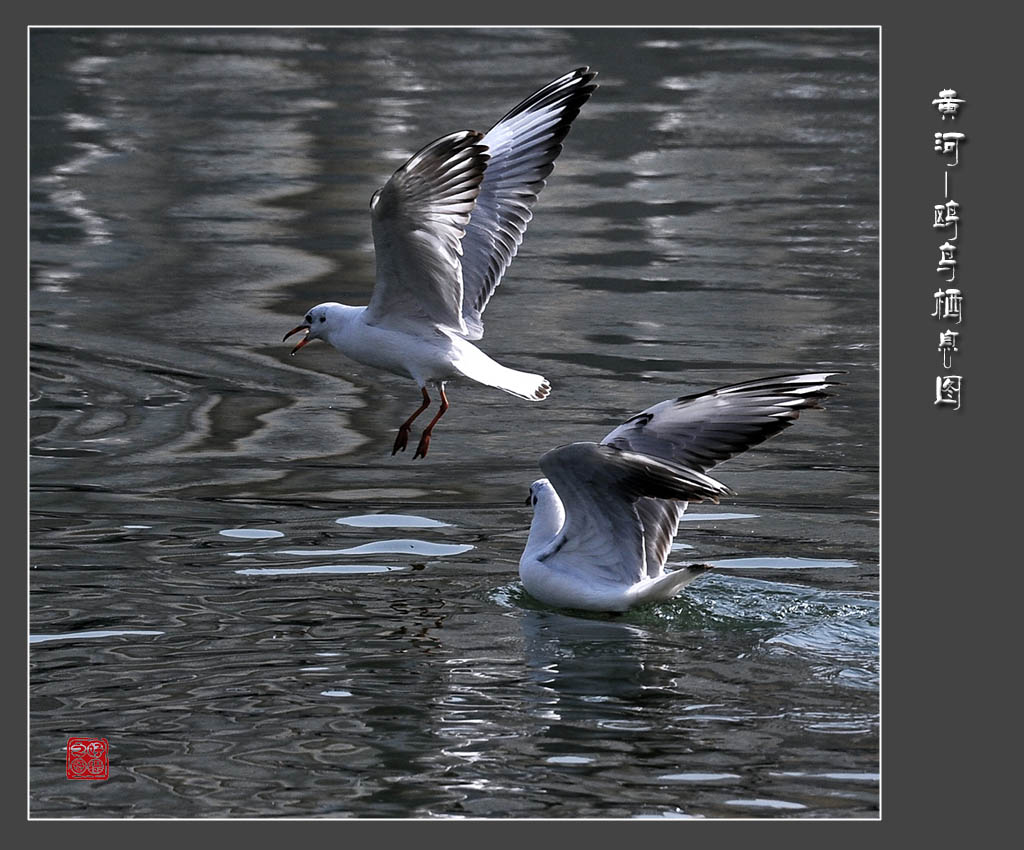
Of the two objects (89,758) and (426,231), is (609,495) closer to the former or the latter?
(426,231)

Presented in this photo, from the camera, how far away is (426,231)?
7.62 m

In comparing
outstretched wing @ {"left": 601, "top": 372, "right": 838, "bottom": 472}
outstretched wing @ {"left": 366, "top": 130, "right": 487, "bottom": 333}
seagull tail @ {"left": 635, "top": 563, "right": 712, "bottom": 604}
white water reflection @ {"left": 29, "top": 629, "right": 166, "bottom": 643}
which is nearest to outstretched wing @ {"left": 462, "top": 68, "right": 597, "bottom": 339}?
outstretched wing @ {"left": 366, "top": 130, "right": 487, "bottom": 333}

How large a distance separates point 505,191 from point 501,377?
108 centimetres

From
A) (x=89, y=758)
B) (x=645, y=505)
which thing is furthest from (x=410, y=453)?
(x=89, y=758)

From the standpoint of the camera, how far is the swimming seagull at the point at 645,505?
7305mm

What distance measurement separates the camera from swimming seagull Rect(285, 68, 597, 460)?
7.46 metres

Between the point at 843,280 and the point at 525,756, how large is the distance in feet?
19.5

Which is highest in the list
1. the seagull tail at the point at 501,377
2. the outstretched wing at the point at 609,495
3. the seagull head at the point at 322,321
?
the seagull head at the point at 322,321

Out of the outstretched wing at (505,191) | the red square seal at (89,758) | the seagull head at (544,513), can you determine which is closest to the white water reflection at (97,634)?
the red square seal at (89,758)

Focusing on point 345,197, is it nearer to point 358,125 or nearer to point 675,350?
point 358,125

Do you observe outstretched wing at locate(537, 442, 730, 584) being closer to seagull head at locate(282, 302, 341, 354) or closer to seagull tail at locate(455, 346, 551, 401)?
seagull tail at locate(455, 346, 551, 401)

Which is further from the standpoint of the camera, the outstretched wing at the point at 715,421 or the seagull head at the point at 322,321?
the seagull head at the point at 322,321

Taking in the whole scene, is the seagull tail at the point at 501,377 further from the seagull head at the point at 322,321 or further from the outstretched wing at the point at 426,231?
the seagull head at the point at 322,321

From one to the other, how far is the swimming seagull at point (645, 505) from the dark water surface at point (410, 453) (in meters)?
0.15
